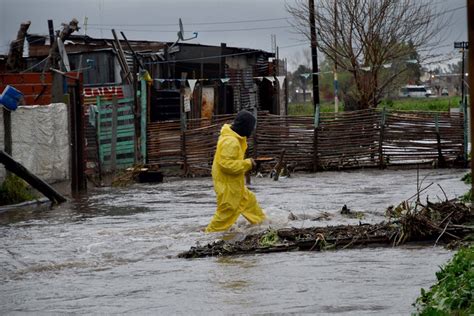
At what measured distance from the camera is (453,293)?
742 centimetres

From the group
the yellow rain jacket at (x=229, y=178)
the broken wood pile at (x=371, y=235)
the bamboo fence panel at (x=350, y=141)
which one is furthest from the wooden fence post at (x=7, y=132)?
Answer: the bamboo fence panel at (x=350, y=141)

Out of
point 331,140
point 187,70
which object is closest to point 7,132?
point 331,140

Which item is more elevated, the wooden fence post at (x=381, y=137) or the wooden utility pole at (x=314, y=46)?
the wooden utility pole at (x=314, y=46)

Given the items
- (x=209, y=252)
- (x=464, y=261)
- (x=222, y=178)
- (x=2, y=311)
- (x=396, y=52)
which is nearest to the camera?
(x=464, y=261)

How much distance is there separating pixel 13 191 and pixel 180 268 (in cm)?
937

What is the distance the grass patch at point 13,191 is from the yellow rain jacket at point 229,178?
696 cm

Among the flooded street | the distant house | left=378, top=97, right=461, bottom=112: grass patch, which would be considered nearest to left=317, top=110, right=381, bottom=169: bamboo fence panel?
the distant house

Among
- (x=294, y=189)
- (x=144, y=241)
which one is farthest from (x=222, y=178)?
(x=294, y=189)

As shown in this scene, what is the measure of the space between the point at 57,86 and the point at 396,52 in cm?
1796

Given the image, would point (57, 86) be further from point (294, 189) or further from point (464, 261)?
point (464, 261)

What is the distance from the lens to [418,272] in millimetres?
10016

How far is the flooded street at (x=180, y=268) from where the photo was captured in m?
9.03

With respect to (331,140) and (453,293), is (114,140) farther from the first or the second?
(453,293)

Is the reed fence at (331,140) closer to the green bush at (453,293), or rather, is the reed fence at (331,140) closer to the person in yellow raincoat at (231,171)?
the person in yellow raincoat at (231,171)
